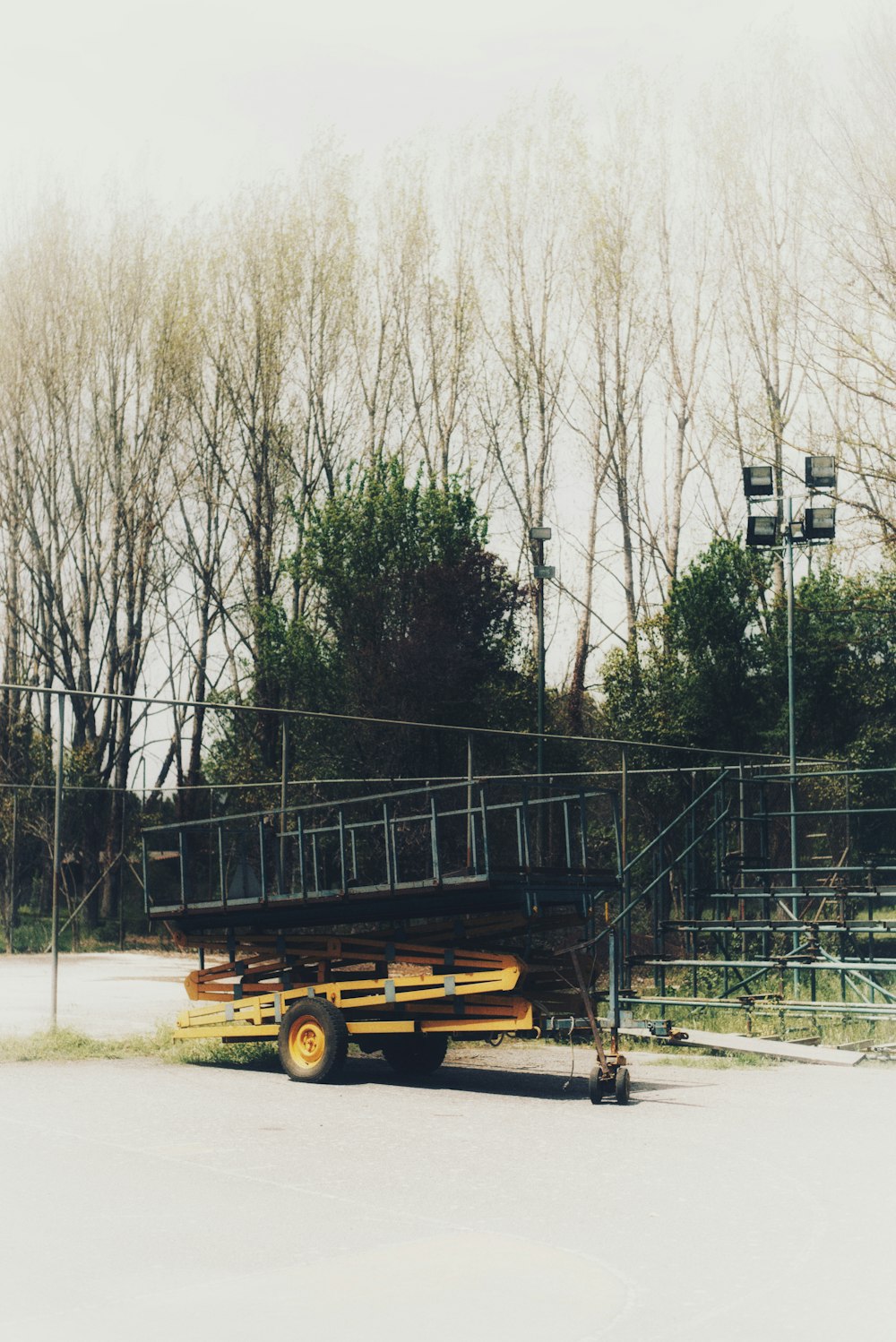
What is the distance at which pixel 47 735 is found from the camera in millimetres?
43750

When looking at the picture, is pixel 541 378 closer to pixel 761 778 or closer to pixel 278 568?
pixel 278 568

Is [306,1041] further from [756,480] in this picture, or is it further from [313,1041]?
[756,480]

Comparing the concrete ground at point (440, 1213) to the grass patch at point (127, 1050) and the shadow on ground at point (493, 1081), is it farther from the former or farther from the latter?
the grass patch at point (127, 1050)

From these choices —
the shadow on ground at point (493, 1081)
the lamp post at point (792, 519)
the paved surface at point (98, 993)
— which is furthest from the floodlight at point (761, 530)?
the shadow on ground at point (493, 1081)

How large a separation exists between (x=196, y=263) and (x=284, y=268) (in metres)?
2.90

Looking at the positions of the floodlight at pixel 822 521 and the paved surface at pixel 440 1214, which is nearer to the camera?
the paved surface at pixel 440 1214

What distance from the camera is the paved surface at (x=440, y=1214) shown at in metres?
5.86

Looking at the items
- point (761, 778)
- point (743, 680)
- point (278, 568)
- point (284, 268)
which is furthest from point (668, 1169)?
point (284, 268)

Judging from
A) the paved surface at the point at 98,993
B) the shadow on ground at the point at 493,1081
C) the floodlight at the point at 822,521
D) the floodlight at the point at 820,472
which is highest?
the floodlight at the point at 820,472

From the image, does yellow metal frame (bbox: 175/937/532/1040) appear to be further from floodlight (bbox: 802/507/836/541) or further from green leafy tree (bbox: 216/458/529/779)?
green leafy tree (bbox: 216/458/529/779)

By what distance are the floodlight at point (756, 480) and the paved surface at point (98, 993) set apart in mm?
12453

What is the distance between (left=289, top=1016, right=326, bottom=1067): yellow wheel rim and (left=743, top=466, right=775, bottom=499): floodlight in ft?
47.4

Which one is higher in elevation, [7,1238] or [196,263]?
[196,263]

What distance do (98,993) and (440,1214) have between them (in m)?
16.9
